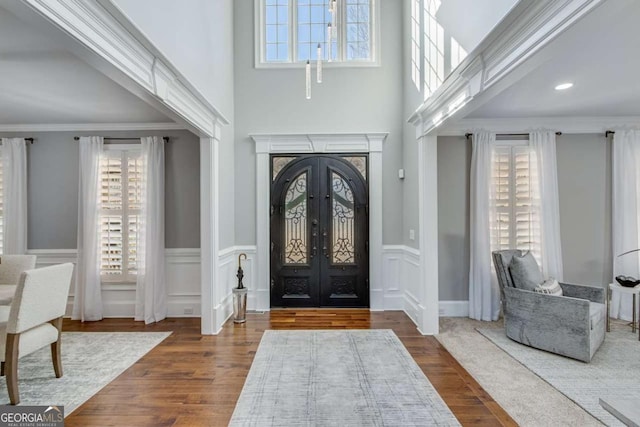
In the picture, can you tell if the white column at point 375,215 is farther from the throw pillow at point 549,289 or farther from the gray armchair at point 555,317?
the throw pillow at point 549,289

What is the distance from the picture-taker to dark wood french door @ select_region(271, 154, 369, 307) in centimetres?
512

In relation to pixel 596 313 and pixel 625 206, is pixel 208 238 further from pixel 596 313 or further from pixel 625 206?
pixel 625 206

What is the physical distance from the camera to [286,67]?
5133 mm

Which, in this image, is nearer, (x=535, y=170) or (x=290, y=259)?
(x=535, y=170)

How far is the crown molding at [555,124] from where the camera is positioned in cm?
457

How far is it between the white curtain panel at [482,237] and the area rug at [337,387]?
1.48 metres

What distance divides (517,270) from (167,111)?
400 centimetres

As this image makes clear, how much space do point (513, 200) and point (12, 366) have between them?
550 cm

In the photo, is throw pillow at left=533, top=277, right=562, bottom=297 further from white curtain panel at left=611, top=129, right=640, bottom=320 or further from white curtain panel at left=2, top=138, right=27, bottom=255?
white curtain panel at left=2, top=138, right=27, bottom=255

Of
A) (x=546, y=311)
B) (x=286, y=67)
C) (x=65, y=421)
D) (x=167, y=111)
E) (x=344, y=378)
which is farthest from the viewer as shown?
(x=286, y=67)

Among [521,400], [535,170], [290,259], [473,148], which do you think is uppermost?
[473,148]

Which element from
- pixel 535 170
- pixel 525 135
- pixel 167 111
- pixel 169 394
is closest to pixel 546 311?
pixel 535 170

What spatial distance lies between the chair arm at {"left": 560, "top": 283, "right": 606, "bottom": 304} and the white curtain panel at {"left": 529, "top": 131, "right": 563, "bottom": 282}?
1.76 feet

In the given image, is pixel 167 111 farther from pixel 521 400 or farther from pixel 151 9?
pixel 521 400
